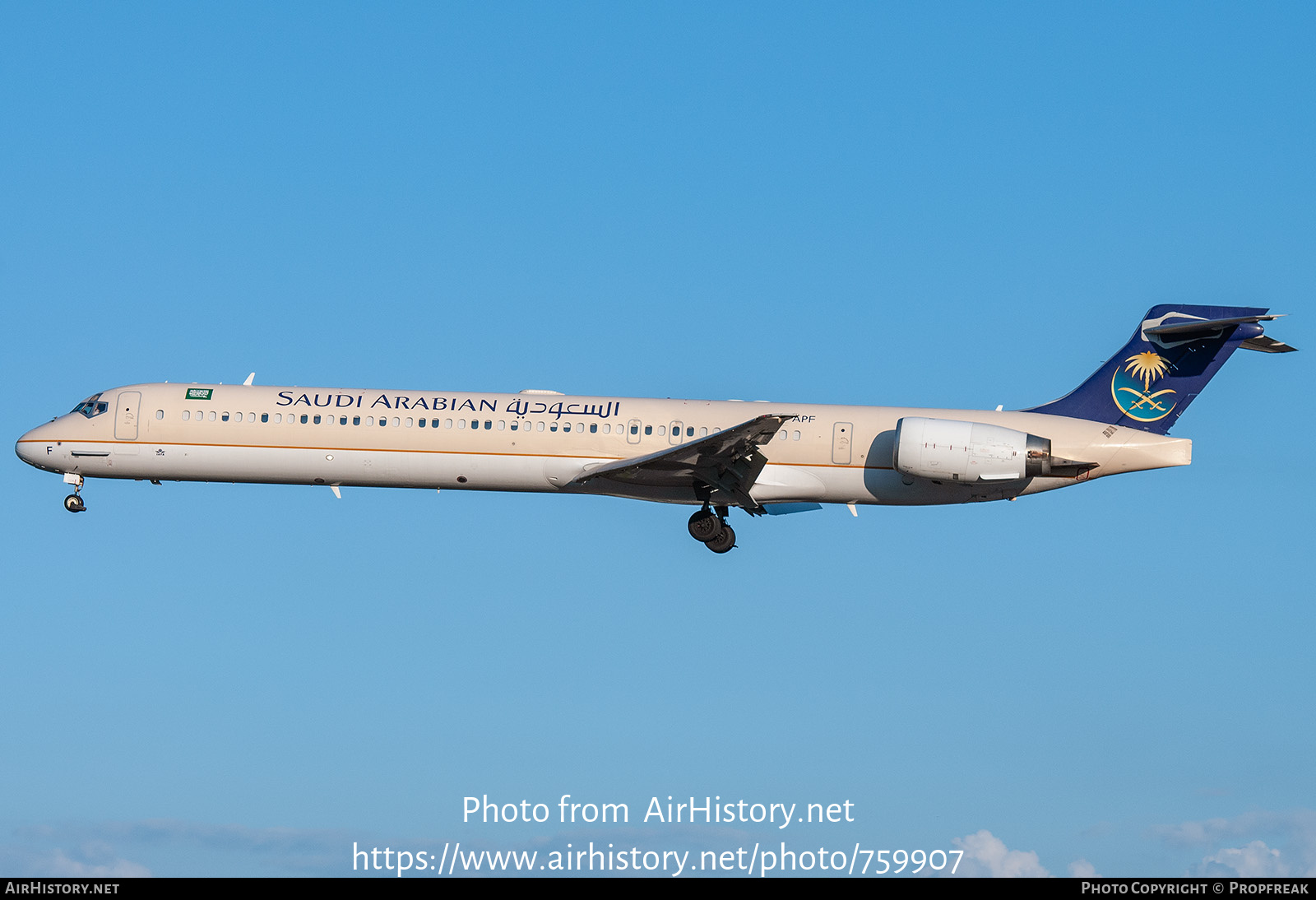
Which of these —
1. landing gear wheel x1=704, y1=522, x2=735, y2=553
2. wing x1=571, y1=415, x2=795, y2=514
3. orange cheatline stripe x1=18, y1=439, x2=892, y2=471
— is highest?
orange cheatline stripe x1=18, y1=439, x2=892, y2=471

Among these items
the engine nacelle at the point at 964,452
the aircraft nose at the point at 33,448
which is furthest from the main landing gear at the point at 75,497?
the engine nacelle at the point at 964,452

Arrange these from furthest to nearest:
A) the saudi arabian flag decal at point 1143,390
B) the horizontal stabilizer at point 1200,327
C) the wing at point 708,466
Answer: the saudi arabian flag decal at point 1143,390, the horizontal stabilizer at point 1200,327, the wing at point 708,466

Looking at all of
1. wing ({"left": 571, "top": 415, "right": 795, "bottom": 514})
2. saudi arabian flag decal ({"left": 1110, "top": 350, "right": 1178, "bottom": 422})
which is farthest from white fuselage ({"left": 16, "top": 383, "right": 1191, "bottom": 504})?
saudi arabian flag decal ({"left": 1110, "top": 350, "right": 1178, "bottom": 422})

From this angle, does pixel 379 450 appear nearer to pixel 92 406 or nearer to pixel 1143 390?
pixel 92 406

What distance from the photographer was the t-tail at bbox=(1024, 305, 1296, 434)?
33.9 meters

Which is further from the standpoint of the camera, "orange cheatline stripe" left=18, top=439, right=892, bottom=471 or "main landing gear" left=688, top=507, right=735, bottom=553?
"main landing gear" left=688, top=507, right=735, bottom=553

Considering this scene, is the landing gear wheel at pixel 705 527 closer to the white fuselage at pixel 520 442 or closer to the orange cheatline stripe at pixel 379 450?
the white fuselage at pixel 520 442

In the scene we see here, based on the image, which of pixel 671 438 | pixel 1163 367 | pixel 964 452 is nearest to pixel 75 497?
pixel 671 438

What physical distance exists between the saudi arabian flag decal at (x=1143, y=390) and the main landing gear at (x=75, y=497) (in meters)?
24.8

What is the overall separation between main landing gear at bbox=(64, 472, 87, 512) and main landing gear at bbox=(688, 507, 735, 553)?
14.8m

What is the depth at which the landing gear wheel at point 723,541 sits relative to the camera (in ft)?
113

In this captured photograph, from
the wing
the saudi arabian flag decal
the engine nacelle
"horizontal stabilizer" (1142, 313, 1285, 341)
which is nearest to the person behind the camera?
the wing

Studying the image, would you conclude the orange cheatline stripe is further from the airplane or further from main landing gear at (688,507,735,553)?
main landing gear at (688,507,735,553)
